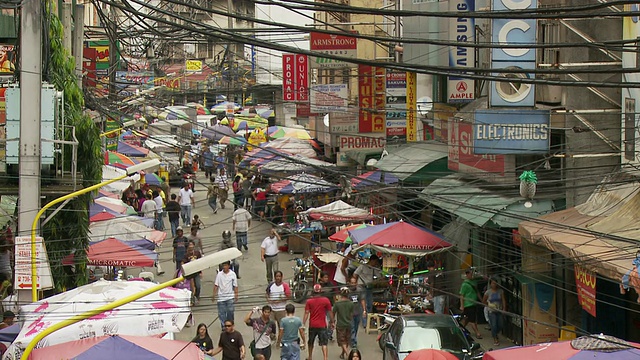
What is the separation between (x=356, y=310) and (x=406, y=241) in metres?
2.25

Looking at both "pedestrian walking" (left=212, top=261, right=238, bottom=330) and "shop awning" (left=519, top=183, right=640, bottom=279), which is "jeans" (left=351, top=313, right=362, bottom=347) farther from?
"shop awning" (left=519, top=183, right=640, bottom=279)

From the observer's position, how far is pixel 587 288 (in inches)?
594

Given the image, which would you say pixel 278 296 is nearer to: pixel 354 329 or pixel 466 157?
pixel 354 329

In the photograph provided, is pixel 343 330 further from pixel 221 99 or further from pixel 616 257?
pixel 221 99

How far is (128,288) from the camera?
1602 centimetres

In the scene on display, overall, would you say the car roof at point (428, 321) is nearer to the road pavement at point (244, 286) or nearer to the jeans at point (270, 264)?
the road pavement at point (244, 286)

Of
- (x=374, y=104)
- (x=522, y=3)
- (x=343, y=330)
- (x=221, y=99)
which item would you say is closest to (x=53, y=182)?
(x=343, y=330)

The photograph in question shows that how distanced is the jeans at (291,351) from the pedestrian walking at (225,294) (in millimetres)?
2588

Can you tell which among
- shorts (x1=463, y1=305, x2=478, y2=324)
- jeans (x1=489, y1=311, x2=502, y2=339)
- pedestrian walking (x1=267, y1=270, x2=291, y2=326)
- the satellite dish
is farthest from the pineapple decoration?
the satellite dish

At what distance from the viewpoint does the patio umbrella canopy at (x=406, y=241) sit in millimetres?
20391

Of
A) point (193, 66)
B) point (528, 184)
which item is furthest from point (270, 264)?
point (193, 66)

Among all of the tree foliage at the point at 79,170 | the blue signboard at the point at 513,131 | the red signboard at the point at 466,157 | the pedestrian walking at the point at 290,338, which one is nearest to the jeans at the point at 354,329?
the pedestrian walking at the point at 290,338

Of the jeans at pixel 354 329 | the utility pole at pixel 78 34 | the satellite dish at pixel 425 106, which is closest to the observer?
the jeans at pixel 354 329

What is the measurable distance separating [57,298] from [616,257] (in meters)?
7.73
